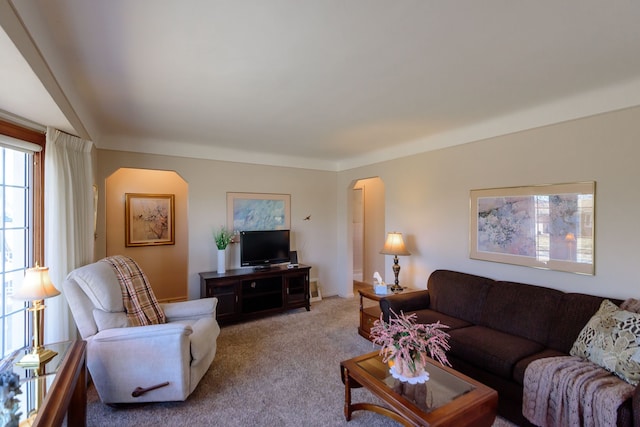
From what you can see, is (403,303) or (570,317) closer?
(570,317)

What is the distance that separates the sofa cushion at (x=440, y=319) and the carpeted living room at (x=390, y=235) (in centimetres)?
3

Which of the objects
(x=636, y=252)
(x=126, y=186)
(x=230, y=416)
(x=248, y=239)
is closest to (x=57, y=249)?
(x=230, y=416)

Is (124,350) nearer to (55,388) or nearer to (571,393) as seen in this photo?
(55,388)

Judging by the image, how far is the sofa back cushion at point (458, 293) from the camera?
301cm

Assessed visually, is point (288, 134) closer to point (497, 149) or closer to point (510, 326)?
point (497, 149)

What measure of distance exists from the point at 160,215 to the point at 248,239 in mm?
1752

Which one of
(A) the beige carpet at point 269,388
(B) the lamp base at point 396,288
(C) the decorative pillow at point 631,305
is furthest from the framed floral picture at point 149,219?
(C) the decorative pillow at point 631,305

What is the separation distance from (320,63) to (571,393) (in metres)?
2.56

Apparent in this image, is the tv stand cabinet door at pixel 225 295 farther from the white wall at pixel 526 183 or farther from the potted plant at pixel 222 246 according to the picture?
the white wall at pixel 526 183

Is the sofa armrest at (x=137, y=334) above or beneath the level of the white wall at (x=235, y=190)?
beneath

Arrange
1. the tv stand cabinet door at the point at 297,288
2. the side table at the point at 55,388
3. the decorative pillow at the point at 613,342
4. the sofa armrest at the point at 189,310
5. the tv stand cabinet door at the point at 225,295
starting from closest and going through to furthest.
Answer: the side table at the point at 55,388 < the decorative pillow at the point at 613,342 < the sofa armrest at the point at 189,310 < the tv stand cabinet door at the point at 225,295 < the tv stand cabinet door at the point at 297,288

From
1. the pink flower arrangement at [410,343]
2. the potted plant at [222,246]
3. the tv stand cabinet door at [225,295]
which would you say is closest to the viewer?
the pink flower arrangement at [410,343]

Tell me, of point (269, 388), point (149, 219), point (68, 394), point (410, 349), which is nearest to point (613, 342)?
point (410, 349)

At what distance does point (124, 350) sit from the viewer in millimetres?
2199
